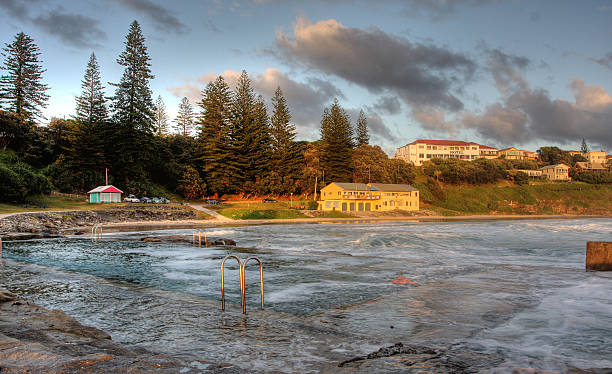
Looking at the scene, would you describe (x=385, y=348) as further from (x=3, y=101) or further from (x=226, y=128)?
(x=3, y=101)

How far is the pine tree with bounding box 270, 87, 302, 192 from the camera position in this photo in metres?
69.4

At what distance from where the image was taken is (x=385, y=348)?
18.4 feet

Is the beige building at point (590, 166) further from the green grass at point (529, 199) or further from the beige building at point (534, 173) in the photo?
the green grass at point (529, 199)

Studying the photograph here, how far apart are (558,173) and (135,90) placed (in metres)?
115

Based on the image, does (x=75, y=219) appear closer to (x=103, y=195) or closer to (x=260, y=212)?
(x=103, y=195)

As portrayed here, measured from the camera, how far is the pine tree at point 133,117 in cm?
5644

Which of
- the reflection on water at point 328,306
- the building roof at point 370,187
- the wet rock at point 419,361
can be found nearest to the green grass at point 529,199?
the building roof at point 370,187

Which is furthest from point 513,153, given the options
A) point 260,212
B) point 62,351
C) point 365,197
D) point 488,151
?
point 62,351

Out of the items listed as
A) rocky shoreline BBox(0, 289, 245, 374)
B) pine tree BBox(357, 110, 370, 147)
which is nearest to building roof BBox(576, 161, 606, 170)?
pine tree BBox(357, 110, 370, 147)

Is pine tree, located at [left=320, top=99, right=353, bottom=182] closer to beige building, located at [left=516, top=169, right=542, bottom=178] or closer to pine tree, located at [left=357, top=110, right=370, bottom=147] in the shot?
pine tree, located at [left=357, top=110, right=370, bottom=147]

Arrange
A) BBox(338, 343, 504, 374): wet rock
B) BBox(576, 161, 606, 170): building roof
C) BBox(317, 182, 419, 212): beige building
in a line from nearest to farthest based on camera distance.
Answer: BBox(338, 343, 504, 374): wet rock → BBox(317, 182, 419, 212): beige building → BBox(576, 161, 606, 170): building roof

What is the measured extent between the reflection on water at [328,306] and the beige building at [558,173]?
4442 inches

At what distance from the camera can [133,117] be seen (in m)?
57.4

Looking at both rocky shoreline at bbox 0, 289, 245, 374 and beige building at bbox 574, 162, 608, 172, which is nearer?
rocky shoreline at bbox 0, 289, 245, 374
